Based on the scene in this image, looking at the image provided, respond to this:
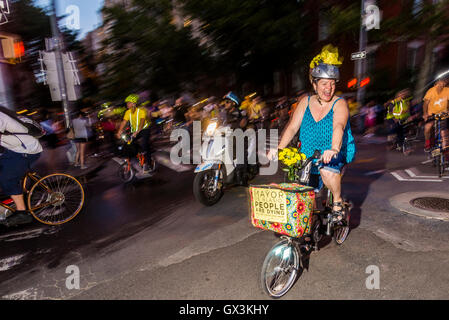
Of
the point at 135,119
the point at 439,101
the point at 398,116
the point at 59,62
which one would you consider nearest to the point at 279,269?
the point at 135,119

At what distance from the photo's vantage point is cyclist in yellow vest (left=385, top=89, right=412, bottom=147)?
9.55 meters

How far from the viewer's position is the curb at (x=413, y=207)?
453cm

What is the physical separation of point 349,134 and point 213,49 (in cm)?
1863

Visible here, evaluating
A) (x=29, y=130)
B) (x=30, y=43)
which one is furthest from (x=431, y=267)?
(x=30, y=43)

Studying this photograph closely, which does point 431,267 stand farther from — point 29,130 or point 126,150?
point 126,150

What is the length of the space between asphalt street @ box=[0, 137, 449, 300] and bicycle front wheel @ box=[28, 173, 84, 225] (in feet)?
0.66

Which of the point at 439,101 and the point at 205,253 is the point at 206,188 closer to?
the point at 205,253

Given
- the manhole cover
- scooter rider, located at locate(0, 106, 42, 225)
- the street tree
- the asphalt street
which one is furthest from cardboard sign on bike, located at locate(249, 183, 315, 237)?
the street tree

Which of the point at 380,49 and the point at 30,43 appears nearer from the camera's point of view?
the point at 380,49

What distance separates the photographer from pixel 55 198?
5188 mm

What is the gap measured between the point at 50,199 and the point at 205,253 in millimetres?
2938

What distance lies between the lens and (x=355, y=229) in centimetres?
434

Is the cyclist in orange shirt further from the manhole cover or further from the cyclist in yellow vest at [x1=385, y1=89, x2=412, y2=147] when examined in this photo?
the cyclist in yellow vest at [x1=385, y1=89, x2=412, y2=147]

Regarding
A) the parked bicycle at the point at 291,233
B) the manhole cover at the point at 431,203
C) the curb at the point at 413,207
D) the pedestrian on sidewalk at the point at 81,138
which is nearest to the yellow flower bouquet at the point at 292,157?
the parked bicycle at the point at 291,233
